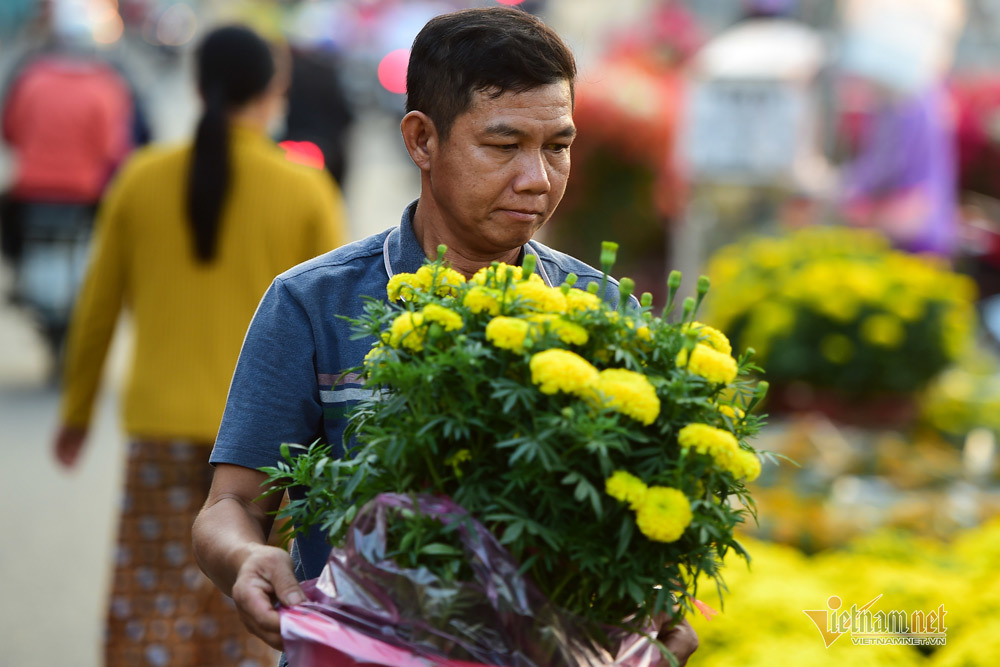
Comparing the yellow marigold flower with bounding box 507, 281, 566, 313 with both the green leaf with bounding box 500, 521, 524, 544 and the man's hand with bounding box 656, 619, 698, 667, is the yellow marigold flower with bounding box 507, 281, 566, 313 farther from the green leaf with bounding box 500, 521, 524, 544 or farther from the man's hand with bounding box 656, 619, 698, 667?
the man's hand with bounding box 656, 619, 698, 667

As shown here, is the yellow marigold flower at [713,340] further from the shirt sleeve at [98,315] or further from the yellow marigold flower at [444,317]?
the shirt sleeve at [98,315]

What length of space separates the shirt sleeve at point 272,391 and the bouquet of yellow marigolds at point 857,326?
Result: 171 inches

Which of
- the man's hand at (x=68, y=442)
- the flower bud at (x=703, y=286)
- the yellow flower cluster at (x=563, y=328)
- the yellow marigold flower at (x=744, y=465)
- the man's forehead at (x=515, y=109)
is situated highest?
the man's forehead at (x=515, y=109)

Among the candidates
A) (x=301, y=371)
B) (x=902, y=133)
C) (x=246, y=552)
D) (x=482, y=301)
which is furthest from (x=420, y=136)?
(x=902, y=133)

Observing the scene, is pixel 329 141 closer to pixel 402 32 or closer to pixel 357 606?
pixel 357 606

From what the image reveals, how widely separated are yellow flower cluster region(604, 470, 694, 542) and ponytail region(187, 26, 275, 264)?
2.57m

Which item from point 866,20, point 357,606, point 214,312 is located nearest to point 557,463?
point 357,606

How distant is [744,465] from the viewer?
1.67 meters

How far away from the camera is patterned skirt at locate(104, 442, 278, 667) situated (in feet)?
13.1

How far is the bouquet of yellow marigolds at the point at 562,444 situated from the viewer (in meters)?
1.59

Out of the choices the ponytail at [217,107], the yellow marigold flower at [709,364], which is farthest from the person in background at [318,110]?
the yellow marigold flower at [709,364]

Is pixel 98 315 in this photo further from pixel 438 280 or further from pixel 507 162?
pixel 438 280

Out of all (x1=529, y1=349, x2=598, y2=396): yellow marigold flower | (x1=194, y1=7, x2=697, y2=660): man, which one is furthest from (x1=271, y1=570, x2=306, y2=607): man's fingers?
(x1=529, y1=349, x2=598, y2=396): yellow marigold flower

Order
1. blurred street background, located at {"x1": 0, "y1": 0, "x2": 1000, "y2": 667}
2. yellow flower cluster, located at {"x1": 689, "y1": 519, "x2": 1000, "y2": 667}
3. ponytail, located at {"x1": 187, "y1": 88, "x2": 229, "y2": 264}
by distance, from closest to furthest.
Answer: yellow flower cluster, located at {"x1": 689, "y1": 519, "x2": 1000, "y2": 667} < ponytail, located at {"x1": 187, "y1": 88, "x2": 229, "y2": 264} < blurred street background, located at {"x1": 0, "y1": 0, "x2": 1000, "y2": 667}
